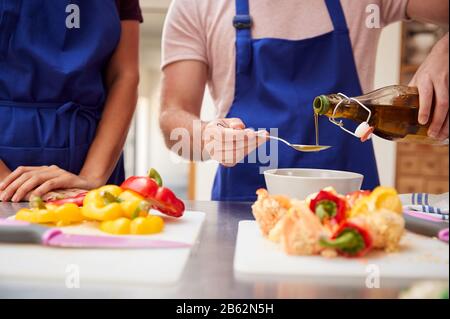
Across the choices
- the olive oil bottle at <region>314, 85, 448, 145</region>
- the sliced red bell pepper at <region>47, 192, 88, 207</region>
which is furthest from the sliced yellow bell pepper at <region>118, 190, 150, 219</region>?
the olive oil bottle at <region>314, 85, 448, 145</region>

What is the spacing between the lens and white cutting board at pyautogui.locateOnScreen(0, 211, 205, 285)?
0.49 metres

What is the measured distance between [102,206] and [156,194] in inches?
3.2

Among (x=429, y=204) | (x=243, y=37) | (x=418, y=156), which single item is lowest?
(x=418, y=156)

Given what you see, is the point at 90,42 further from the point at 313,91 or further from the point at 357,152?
the point at 357,152

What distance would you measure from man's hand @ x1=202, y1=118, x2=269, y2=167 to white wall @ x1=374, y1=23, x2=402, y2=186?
7.57 ft

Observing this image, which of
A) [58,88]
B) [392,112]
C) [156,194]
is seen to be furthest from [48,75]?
[392,112]

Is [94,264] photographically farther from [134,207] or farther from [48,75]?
[48,75]

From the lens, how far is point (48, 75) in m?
1.00

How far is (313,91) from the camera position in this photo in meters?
1.13

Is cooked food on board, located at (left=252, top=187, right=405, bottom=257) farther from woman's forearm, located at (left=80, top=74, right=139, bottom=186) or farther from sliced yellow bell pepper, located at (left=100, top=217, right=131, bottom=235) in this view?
woman's forearm, located at (left=80, top=74, right=139, bottom=186)

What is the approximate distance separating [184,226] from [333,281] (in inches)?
10.9

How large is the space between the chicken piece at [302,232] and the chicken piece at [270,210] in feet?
0.25
